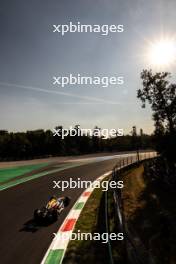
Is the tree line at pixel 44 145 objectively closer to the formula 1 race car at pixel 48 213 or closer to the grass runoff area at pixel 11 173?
the grass runoff area at pixel 11 173

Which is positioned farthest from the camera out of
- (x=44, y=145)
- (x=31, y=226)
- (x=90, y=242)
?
(x=44, y=145)

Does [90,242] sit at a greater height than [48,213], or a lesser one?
lesser

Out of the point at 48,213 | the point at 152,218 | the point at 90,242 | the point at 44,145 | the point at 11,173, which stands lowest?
the point at 152,218

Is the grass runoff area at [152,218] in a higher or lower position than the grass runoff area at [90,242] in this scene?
lower

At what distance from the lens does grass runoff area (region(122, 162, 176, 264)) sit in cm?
958

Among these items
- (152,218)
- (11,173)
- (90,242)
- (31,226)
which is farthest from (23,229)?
(11,173)

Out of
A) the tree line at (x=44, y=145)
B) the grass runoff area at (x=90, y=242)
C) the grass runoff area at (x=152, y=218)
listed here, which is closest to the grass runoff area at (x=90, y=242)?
the grass runoff area at (x=90, y=242)

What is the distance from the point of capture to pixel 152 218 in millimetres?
13688

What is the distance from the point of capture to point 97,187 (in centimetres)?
1977

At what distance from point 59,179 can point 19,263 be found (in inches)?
653

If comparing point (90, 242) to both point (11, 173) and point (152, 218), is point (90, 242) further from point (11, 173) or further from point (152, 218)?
point (11, 173)

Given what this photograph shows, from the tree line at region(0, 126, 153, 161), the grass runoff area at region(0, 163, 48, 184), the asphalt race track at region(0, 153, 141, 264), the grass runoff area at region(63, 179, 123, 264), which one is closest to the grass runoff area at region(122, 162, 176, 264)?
the grass runoff area at region(63, 179, 123, 264)

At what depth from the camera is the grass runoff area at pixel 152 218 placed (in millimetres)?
9578

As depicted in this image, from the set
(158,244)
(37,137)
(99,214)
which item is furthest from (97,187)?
(37,137)
